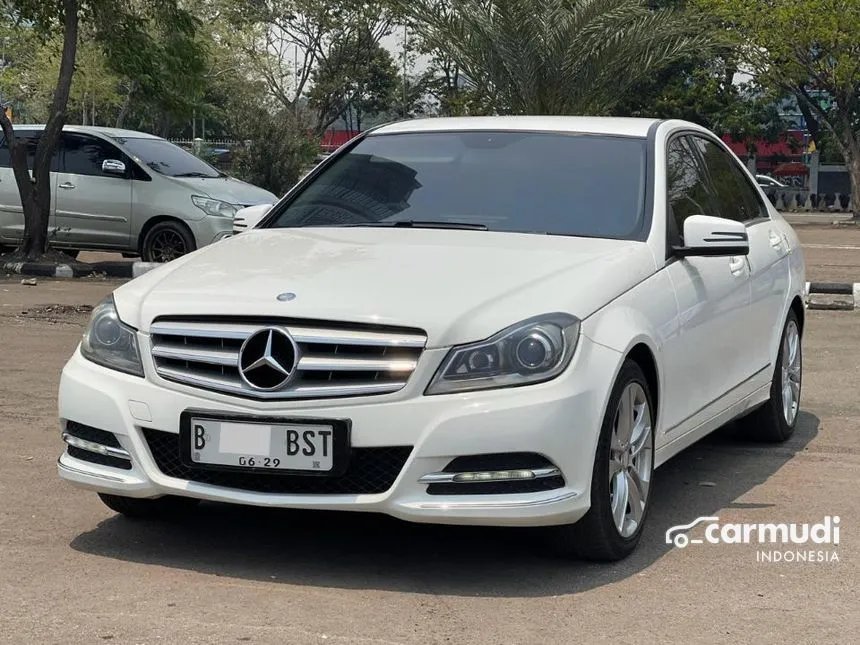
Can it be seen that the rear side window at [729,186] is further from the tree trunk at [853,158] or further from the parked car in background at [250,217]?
the tree trunk at [853,158]

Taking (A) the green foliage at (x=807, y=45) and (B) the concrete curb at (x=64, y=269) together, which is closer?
(B) the concrete curb at (x=64, y=269)

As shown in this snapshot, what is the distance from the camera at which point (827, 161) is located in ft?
210

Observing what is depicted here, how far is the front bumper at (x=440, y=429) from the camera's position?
14.2 ft

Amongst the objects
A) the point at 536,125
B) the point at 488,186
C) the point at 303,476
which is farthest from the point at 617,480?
the point at 536,125

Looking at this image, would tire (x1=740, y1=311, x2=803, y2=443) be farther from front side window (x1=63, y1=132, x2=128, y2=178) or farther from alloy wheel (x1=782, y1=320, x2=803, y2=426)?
front side window (x1=63, y1=132, x2=128, y2=178)

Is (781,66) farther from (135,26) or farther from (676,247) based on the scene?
(676,247)

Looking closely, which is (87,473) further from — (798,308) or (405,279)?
(798,308)

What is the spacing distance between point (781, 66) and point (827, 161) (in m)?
26.9

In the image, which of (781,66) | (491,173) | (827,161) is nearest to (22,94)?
(781,66)

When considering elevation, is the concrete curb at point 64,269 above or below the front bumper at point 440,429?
below

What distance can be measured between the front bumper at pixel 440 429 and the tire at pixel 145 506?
23.6 inches

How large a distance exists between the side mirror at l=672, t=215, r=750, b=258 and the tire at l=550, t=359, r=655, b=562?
72 cm

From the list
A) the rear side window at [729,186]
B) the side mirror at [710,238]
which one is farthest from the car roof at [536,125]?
the side mirror at [710,238]

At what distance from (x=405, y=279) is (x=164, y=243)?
1161 cm
